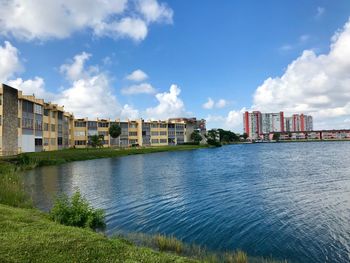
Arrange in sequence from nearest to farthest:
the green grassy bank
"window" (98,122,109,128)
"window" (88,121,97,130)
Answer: the green grassy bank, "window" (88,121,97,130), "window" (98,122,109,128)

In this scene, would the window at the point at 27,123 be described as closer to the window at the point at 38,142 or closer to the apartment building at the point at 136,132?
the window at the point at 38,142

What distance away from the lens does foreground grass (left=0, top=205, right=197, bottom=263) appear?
9.93 meters

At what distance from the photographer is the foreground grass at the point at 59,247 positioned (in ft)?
32.6

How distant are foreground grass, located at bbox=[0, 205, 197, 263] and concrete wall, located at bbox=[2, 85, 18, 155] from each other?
191ft

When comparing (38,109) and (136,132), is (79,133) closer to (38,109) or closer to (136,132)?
(136,132)

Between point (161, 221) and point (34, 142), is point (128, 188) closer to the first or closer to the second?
point (161, 221)

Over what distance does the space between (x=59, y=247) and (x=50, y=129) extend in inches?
3430

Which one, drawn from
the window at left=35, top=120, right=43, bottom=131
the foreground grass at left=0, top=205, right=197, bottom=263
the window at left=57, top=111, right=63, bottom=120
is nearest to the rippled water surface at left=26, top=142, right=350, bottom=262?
the foreground grass at left=0, top=205, right=197, bottom=263

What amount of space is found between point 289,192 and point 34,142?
68539mm

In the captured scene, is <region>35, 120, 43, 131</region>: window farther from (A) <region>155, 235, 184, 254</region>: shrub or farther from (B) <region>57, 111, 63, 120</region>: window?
(A) <region>155, 235, 184, 254</region>: shrub

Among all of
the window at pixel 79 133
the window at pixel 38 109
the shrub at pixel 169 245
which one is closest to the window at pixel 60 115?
the window at pixel 38 109

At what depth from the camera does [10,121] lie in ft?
217

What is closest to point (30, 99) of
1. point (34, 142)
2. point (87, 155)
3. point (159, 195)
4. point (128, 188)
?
point (34, 142)

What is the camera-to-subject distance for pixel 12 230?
40.8 ft
